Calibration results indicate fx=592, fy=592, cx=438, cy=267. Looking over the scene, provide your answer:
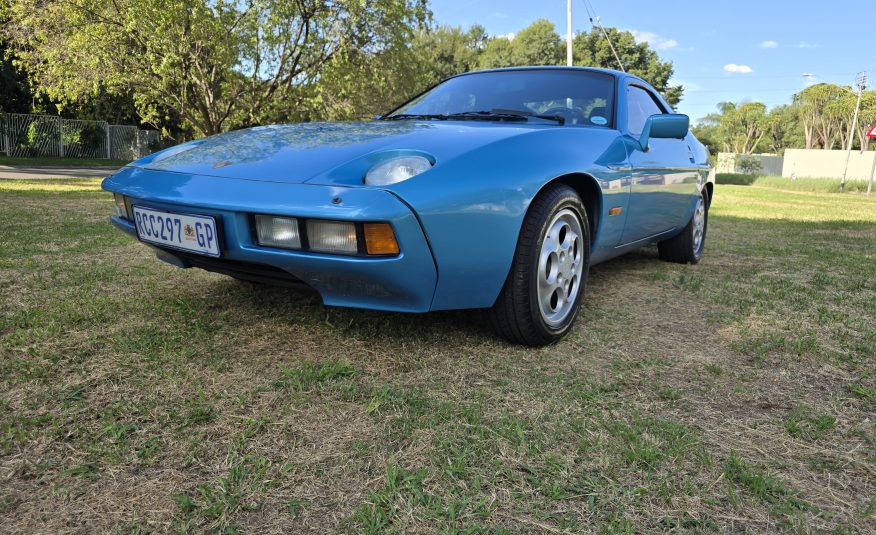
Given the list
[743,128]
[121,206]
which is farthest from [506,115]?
[743,128]

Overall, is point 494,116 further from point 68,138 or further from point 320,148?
point 68,138

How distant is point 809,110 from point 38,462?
70.4m

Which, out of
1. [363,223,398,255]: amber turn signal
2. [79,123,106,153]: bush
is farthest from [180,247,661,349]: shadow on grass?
[79,123,106,153]: bush

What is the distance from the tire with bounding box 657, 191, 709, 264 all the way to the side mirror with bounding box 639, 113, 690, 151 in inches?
48.0

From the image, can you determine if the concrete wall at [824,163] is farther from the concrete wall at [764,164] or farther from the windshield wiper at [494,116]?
the windshield wiper at [494,116]

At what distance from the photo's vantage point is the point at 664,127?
10.1 feet

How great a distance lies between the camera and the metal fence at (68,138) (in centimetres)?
1978

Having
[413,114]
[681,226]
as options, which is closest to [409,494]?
[413,114]

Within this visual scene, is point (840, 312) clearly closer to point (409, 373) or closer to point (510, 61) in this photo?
point (409, 373)

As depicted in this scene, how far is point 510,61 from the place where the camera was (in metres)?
41.3

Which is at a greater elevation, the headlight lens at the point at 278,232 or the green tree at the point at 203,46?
the green tree at the point at 203,46

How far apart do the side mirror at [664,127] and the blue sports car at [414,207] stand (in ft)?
0.62

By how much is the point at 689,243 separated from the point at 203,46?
425 inches

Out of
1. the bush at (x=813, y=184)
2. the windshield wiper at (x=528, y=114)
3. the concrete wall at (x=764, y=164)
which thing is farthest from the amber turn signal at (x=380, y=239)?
the concrete wall at (x=764, y=164)
